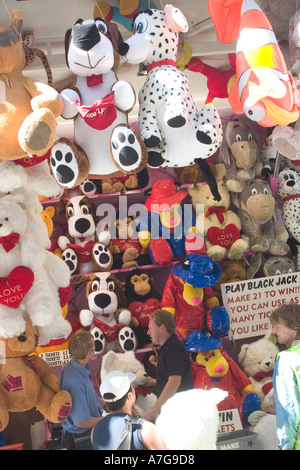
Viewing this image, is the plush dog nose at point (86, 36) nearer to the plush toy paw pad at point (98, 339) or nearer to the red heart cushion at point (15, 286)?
the red heart cushion at point (15, 286)

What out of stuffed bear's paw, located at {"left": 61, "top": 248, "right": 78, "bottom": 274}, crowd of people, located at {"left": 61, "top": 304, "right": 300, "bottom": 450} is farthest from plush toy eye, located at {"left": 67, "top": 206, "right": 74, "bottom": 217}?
crowd of people, located at {"left": 61, "top": 304, "right": 300, "bottom": 450}

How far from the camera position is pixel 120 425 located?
2256 mm

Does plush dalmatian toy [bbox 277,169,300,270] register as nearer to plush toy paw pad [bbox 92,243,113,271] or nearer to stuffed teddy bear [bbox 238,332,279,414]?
stuffed teddy bear [bbox 238,332,279,414]

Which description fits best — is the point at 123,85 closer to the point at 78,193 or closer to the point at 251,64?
the point at 251,64

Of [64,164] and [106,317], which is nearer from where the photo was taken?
[64,164]

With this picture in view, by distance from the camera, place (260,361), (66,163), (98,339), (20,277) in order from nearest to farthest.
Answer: (66,163) < (20,277) < (98,339) < (260,361)

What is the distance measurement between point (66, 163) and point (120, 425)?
1080 mm

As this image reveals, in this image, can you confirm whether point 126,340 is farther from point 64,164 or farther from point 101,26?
point 101,26

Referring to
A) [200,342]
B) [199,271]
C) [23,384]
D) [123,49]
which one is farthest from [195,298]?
[123,49]

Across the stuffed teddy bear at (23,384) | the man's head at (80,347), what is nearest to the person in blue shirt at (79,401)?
the man's head at (80,347)

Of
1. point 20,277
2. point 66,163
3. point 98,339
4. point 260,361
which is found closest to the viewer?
point 66,163

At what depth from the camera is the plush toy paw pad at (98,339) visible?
4.06 metres

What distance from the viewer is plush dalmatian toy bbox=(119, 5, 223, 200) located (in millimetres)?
2674

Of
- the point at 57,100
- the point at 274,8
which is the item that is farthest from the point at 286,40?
the point at 57,100
